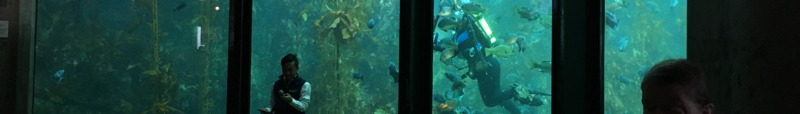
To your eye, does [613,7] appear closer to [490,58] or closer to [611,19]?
[611,19]

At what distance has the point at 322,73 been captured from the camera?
7105 mm

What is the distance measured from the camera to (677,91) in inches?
33.1

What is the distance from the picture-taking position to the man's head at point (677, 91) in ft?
2.76

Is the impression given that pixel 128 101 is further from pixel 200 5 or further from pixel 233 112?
pixel 233 112

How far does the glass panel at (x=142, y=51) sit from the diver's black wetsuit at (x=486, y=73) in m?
3.39

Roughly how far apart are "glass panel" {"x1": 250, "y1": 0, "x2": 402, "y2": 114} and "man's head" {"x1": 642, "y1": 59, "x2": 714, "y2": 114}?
5001 mm

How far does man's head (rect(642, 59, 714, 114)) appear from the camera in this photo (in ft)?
2.76

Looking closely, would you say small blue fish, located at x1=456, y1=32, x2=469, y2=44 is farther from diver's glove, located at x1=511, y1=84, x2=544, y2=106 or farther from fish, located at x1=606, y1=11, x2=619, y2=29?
fish, located at x1=606, y1=11, x2=619, y2=29

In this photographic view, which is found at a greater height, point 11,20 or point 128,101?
point 11,20

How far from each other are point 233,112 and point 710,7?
117 inches

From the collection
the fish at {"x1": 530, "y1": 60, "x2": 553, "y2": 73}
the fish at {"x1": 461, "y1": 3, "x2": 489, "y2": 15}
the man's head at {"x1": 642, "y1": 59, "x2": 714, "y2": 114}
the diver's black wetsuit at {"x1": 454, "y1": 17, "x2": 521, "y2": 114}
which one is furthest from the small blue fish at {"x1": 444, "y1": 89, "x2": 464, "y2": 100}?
the man's head at {"x1": 642, "y1": 59, "x2": 714, "y2": 114}

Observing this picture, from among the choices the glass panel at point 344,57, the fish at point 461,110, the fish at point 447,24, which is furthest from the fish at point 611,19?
the glass panel at point 344,57

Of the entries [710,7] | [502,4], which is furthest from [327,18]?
[710,7]

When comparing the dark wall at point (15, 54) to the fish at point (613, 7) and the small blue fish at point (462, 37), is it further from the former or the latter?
the fish at point (613, 7)
